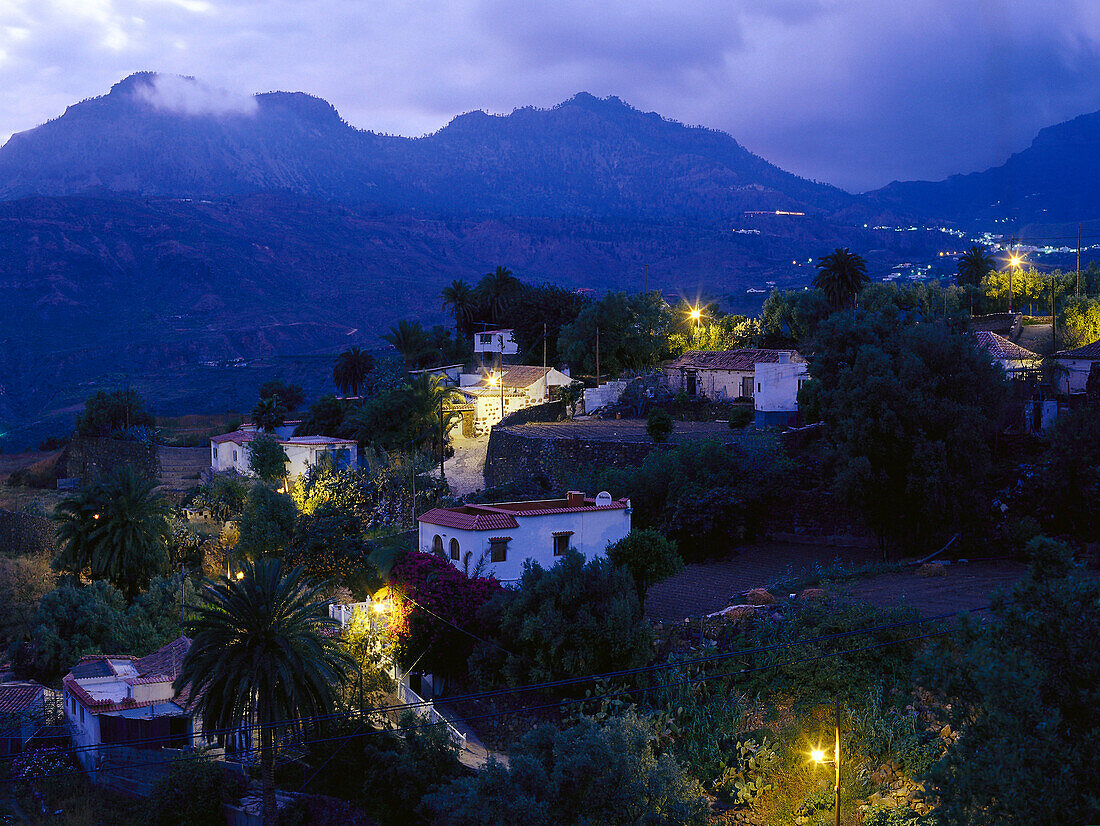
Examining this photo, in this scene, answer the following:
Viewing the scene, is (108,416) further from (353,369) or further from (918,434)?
(918,434)

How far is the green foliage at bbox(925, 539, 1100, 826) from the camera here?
9.34 meters

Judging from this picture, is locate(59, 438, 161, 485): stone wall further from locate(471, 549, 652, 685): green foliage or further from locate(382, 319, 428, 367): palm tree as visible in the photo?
locate(471, 549, 652, 685): green foliage

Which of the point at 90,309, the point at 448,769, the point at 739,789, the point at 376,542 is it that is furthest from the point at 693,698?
the point at 90,309

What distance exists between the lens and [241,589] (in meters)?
17.6

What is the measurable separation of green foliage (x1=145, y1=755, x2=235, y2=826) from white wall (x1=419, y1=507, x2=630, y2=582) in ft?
25.6

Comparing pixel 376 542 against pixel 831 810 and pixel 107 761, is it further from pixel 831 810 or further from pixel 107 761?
pixel 831 810

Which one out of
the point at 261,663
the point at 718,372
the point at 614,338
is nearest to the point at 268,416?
the point at 614,338

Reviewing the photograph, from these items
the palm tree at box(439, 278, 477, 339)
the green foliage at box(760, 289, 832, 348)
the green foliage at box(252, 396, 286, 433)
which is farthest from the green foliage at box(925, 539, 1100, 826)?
the palm tree at box(439, 278, 477, 339)

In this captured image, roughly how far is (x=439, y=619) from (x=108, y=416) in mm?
50354

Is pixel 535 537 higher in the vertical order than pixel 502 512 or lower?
lower

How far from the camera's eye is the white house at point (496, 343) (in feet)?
202

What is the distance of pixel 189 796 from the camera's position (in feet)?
58.4

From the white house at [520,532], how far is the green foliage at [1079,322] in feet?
83.9

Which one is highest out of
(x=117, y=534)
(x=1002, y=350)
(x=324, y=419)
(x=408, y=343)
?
(x=1002, y=350)
